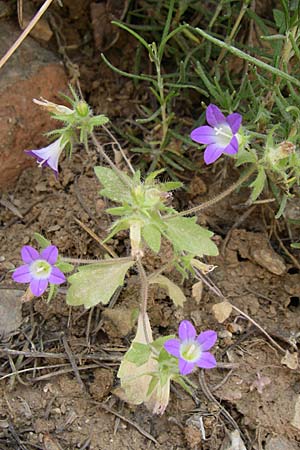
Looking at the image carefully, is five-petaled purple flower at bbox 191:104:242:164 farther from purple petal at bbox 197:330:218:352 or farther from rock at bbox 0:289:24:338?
rock at bbox 0:289:24:338

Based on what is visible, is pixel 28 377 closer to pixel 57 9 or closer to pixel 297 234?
pixel 297 234

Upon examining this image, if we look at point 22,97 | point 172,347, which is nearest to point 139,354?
point 172,347

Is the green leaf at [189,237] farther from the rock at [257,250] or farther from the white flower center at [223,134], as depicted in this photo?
the rock at [257,250]

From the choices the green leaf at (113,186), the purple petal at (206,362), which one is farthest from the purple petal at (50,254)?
the purple petal at (206,362)

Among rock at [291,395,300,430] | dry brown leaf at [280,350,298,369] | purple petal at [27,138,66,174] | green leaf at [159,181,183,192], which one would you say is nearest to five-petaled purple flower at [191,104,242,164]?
green leaf at [159,181,183,192]

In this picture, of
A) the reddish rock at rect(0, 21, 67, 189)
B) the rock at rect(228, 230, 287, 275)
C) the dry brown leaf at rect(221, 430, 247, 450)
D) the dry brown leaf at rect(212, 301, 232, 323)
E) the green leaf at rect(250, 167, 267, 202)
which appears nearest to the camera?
the green leaf at rect(250, 167, 267, 202)

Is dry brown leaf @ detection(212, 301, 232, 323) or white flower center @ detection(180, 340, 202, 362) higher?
white flower center @ detection(180, 340, 202, 362)

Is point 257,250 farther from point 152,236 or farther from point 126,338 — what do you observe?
point 152,236
